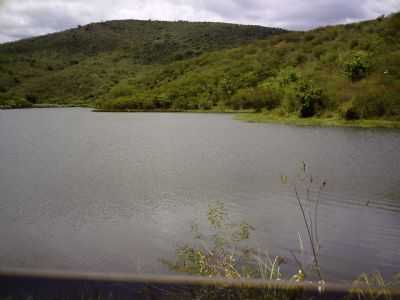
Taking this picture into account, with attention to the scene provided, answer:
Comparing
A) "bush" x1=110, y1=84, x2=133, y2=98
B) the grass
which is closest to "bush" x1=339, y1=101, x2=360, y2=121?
the grass

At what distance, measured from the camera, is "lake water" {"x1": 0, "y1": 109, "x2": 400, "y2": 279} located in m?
5.82

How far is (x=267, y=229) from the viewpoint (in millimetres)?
6723

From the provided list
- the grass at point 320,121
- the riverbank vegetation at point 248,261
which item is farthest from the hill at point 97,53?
the riverbank vegetation at point 248,261

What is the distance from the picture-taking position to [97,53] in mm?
71688

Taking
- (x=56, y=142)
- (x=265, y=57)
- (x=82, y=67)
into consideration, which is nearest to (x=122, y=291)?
(x=56, y=142)

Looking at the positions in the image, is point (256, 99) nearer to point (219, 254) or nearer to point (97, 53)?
point (219, 254)

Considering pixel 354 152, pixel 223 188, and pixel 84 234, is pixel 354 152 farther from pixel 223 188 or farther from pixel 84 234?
pixel 84 234

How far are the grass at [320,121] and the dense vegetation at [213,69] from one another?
0.49 metres

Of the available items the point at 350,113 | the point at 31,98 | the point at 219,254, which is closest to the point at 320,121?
the point at 350,113

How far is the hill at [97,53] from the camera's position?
2263 inches

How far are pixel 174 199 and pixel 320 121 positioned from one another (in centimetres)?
1711

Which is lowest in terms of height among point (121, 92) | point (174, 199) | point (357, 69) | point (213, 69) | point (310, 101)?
point (121, 92)

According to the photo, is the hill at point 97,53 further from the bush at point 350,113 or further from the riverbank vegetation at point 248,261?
the riverbank vegetation at point 248,261

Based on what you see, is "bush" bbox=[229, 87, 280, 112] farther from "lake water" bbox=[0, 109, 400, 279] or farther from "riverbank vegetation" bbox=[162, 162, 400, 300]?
"riverbank vegetation" bbox=[162, 162, 400, 300]
